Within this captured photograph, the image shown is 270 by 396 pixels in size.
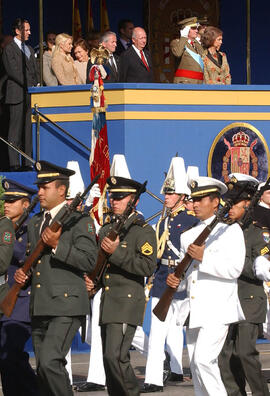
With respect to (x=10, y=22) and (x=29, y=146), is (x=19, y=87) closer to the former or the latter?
(x=29, y=146)

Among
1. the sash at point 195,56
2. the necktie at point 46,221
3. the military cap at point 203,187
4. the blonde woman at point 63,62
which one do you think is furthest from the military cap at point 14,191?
the sash at point 195,56

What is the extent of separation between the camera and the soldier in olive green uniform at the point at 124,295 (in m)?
10.9

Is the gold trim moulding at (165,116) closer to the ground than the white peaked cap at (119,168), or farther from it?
farther from it

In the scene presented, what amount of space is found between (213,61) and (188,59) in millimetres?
393

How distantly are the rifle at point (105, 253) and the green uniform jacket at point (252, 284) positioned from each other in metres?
1.12

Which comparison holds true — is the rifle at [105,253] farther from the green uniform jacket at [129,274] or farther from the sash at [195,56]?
the sash at [195,56]

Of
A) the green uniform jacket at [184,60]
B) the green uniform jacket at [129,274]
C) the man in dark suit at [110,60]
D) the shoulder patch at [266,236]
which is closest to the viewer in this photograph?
the green uniform jacket at [129,274]

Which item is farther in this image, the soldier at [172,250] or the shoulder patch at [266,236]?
the soldier at [172,250]

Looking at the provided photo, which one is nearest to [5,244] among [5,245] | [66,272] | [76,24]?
[5,245]

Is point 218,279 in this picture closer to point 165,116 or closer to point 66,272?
point 66,272

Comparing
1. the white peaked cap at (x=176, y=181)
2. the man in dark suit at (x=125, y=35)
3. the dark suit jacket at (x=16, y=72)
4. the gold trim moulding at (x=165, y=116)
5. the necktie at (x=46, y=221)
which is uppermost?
the man in dark suit at (x=125, y=35)

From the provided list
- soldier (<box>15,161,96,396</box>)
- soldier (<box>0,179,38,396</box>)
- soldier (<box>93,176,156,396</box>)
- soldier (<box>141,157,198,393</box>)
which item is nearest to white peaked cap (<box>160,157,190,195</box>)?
soldier (<box>141,157,198,393</box>)

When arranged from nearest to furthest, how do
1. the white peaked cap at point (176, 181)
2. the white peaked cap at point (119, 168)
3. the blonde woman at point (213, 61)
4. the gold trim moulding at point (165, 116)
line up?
1. the white peaked cap at point (119, 168)
2. the white peaked cap at point (176, 181)
3. the gold trim moulding at point (165, 116)
4. the blonde woman at point (213, 61)

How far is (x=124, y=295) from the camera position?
11133mm
